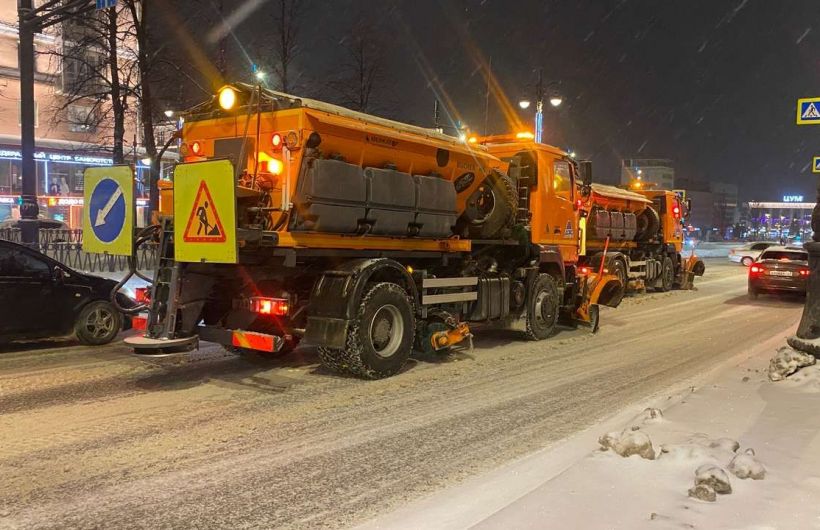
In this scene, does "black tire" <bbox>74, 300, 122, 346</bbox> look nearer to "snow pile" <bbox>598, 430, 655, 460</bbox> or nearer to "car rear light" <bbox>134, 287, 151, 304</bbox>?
"car rear light" <bbox>134, 287, 151, 304</bbox>

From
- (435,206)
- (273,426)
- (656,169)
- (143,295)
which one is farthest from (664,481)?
(656,169)

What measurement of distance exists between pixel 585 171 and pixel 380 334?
585 cm

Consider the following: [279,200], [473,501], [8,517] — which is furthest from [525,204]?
[8,517]

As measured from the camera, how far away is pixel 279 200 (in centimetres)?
695

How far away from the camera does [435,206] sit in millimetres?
8547

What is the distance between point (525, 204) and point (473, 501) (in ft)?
23.8

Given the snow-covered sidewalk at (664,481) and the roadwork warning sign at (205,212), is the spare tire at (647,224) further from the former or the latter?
the roadwork warning sign at (205,212)

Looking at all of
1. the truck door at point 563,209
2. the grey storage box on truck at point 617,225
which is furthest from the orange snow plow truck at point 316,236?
the grey storage box on truck at point 617,225

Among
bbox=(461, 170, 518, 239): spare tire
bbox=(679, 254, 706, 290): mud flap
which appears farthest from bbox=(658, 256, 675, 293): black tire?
bbox=(461, 170, 518, 239): spare tire

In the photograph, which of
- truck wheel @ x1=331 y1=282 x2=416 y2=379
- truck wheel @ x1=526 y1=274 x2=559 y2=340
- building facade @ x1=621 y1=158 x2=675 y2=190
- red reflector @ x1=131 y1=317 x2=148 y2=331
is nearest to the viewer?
red reflector @ x1=131 y1=317 x2=148 y2=331

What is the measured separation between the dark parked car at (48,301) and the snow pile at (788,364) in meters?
8.94

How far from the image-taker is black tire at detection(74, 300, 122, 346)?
9445 mm

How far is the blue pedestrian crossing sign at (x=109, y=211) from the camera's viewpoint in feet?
24.0

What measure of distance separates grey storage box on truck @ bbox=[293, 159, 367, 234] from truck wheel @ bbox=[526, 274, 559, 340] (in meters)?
4.30
